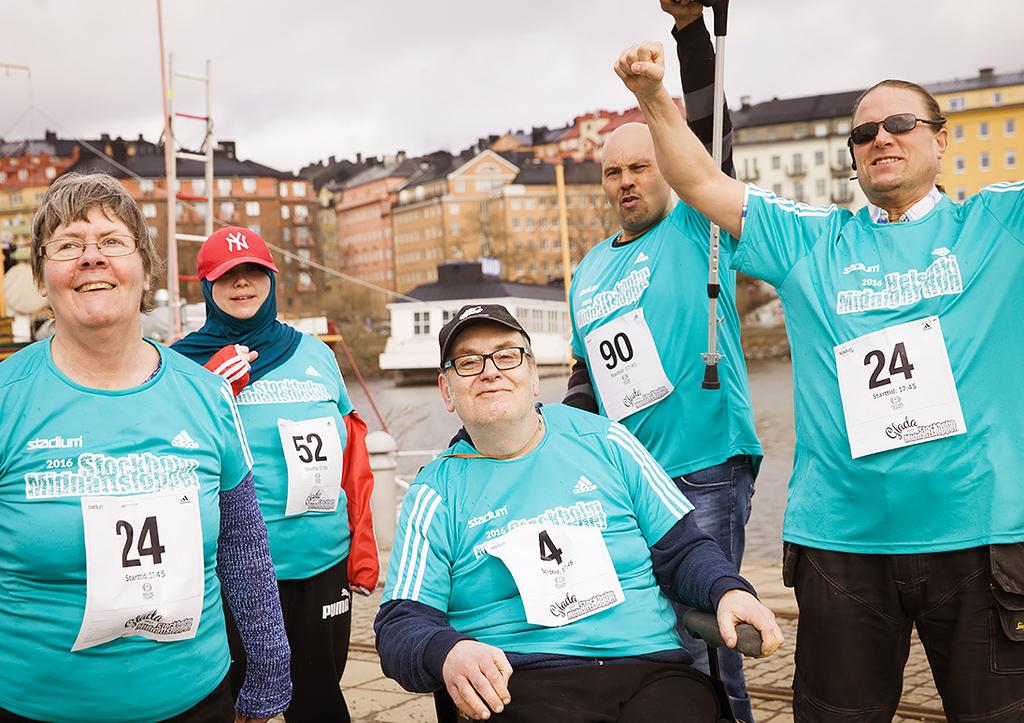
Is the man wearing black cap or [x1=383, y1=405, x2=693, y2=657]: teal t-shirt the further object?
[x1=383, y1=405, x2=693, y2=657]: teal t-shirt

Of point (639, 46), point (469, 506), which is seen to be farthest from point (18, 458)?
point (639, 46)

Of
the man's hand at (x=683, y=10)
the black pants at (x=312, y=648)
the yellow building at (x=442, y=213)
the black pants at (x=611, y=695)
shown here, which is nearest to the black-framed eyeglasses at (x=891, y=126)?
the man's hand at (x=683, y=10)

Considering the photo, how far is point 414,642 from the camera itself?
244 centimetres

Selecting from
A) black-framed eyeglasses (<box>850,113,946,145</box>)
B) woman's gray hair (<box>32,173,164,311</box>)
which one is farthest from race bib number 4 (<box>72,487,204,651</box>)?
black-framed eyeglasses (<box>850,113,946,145</box>)

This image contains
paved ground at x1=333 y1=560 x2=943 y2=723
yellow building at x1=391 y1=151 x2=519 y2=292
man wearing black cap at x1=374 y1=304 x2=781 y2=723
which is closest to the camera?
man wearing black cap at x1=374 y1=304 x2=781 y2=723

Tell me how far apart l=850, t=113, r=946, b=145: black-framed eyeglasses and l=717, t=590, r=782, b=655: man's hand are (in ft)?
3.63

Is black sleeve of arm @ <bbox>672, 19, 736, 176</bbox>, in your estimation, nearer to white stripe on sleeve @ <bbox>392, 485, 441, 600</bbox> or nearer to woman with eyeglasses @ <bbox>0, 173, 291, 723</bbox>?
white stripe on sleeve @ <bbox>392, 485, 441, 600</bbox>

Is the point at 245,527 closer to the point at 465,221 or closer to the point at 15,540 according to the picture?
the point at 15,540

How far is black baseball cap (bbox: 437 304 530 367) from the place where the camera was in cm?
272

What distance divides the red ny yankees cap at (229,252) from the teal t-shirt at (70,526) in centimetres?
132

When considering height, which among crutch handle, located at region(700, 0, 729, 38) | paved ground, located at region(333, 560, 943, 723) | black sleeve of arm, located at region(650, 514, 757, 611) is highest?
crutch handle, located at region(700, 0, 729, 38)

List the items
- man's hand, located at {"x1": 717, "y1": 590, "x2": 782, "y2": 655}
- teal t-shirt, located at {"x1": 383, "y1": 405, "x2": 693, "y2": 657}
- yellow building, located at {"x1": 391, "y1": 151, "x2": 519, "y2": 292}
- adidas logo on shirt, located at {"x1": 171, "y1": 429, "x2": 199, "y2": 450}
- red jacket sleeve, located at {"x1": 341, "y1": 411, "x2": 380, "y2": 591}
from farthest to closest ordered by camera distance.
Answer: yellow building, located at {"x1": 391, "y1": 151, "x2": 519, "y2": 292} → red jacket sleeve, located at {"x1": 341, "y1": 411, "x2": 380, "y2": 591} → teal t-shirt, located at {"x1": 383, "y1": 405, "x2": 693, "y2": 657} → man's hand, located at {"x1": 717, "y1": 590, "x2": 782, "y2": 655} → adidas logo on shirt, located at {"x1": 171, "y1": 429, "x2": 199, "y2": 450}

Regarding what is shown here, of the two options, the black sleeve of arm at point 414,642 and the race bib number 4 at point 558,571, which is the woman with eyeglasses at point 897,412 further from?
the black sleeve of arm at point 414,642

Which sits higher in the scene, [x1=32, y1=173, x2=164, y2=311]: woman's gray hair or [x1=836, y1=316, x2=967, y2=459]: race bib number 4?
[x1=32, y1=173, x2=164, y2=311]: woman's gray hair
